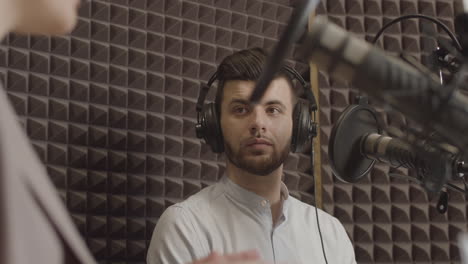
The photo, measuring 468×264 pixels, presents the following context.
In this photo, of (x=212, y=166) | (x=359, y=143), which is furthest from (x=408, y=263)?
(x=359, y=143)

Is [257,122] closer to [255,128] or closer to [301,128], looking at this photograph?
[255,128]

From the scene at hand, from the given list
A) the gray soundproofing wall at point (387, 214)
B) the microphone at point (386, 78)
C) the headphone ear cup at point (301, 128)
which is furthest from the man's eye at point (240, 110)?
the microphone at point (386, 78)

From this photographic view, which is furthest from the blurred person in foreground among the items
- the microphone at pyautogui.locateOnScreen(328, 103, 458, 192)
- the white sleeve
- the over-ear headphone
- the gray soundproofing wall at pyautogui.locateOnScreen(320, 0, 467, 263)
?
the gray soundproofing wall at pyautogui.locateOnScreen(320, 0, 467, 263)

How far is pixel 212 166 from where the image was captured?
70.4 inches

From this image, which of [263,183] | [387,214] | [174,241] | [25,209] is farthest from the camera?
[387,214]

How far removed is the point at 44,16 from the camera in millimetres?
652

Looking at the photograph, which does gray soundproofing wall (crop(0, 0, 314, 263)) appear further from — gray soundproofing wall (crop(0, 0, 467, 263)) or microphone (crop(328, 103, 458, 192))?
microphone (crop(328, 103, 458, 192))

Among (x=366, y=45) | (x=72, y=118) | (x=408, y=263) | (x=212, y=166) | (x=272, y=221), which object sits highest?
(x=366, y=45)

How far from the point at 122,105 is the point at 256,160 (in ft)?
1.36

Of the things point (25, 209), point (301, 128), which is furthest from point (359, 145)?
point (25, 209)

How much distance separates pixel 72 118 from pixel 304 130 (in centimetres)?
62

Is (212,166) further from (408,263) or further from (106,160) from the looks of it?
(408,263)

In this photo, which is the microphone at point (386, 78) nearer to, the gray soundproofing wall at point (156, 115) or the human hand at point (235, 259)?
the human hand at point (235, 259)

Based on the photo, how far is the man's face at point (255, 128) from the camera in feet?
5.16
